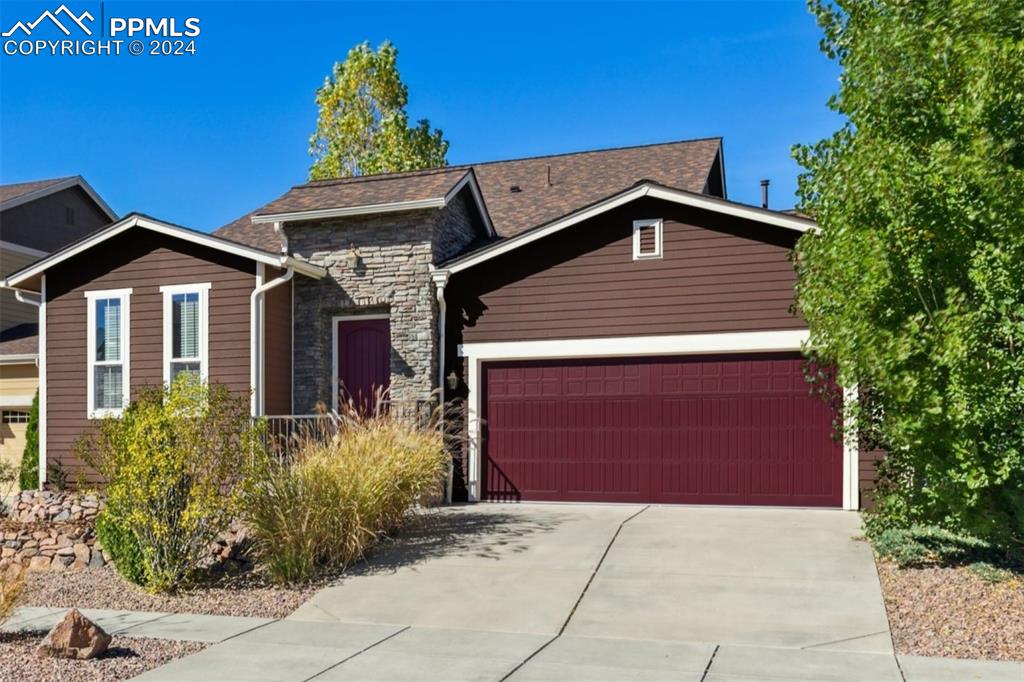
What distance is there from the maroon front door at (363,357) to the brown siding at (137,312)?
5.05 ft

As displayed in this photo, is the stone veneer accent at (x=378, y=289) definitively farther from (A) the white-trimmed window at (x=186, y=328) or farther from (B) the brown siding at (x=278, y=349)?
(A) the white-trimmed window at (x=186, y=328)

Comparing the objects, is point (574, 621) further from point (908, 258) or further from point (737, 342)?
point (737, 342)

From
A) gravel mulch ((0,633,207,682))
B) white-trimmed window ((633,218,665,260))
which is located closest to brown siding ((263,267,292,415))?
white-trimmed window ((633,218,665,260))

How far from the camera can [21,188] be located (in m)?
22.8

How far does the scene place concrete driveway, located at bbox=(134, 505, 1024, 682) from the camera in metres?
6.08

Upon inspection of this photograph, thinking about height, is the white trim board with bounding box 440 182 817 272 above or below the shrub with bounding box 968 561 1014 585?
above

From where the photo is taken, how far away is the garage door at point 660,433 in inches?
471

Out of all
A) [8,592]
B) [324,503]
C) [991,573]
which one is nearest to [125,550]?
[324,503]

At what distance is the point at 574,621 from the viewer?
7.41 metres

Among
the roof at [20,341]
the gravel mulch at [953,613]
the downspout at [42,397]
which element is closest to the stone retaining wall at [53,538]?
the downspout at [42,397]

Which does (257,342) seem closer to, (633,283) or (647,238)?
(633,283)

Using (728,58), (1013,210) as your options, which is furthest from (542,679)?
(728,58)

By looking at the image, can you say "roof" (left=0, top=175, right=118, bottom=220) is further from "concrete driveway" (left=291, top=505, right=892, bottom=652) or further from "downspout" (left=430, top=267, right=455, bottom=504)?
"concrete driveway" (left=291, top=505, right=892, bottom=652)

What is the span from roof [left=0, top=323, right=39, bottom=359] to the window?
1287 millimetres
